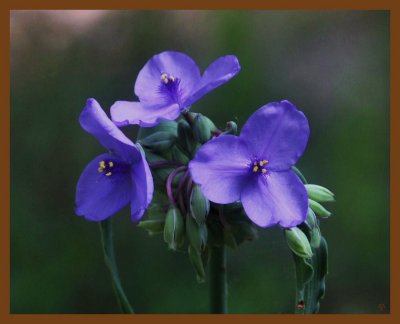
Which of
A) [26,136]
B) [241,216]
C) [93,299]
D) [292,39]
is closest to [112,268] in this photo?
[241,216]

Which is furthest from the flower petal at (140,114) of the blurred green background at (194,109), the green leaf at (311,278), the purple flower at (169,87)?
the blurred green background at (194,109)

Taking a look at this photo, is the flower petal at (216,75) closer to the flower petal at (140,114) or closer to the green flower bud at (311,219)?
the flower petal at (140,114)

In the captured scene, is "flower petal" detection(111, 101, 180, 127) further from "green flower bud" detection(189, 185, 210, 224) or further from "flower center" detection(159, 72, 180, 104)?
"green flower bud" detection(189, 185, 210, 224)

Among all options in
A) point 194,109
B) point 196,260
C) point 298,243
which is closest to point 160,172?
point 196,260

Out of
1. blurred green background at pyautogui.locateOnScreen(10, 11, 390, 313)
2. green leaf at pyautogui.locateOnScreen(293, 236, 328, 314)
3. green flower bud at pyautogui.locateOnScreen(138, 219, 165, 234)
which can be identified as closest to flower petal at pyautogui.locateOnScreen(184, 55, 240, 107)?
green flower bud at pyautogui.locateOnScreen(138, 219, 165, 234)

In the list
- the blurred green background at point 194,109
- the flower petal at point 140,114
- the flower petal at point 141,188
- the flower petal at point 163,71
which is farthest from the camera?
the blurred green background at point 194,109

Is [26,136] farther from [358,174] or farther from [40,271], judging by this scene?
[358,174]
